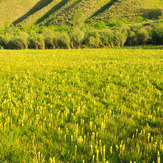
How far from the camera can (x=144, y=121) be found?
11.4 ft

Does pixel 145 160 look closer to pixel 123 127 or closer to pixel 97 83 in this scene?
pixel 123 127

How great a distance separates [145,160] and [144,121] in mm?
1340

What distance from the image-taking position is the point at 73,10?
106500mm

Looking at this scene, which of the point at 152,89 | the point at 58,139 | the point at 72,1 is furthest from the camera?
the point at 72,1

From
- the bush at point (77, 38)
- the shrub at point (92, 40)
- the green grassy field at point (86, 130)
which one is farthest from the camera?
the bush at point (77, 38)

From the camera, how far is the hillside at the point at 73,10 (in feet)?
285

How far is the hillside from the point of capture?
8700cm

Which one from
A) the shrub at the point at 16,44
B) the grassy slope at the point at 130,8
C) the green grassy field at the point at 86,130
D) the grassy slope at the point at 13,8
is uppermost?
the grassy slope at the point at 13,8

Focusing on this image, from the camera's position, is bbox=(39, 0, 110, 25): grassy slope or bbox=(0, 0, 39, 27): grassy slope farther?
bbox=(0, 0, 39, 27): grassy slope

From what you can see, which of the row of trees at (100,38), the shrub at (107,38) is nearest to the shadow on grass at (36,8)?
the row of trees at (100,38)

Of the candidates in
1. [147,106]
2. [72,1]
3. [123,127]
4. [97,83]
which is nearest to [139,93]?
[147,106]

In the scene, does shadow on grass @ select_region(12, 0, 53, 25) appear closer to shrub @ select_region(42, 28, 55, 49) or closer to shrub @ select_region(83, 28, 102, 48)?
shrub @ select_region(42, 28, 55, 49)

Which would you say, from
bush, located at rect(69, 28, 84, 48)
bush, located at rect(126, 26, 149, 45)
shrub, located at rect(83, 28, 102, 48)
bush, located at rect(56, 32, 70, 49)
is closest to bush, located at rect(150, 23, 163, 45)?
bush, located at rect(126, 26, 149, 45)

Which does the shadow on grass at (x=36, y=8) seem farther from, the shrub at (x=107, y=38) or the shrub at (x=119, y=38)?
the shrub at (x=119, y=38)
